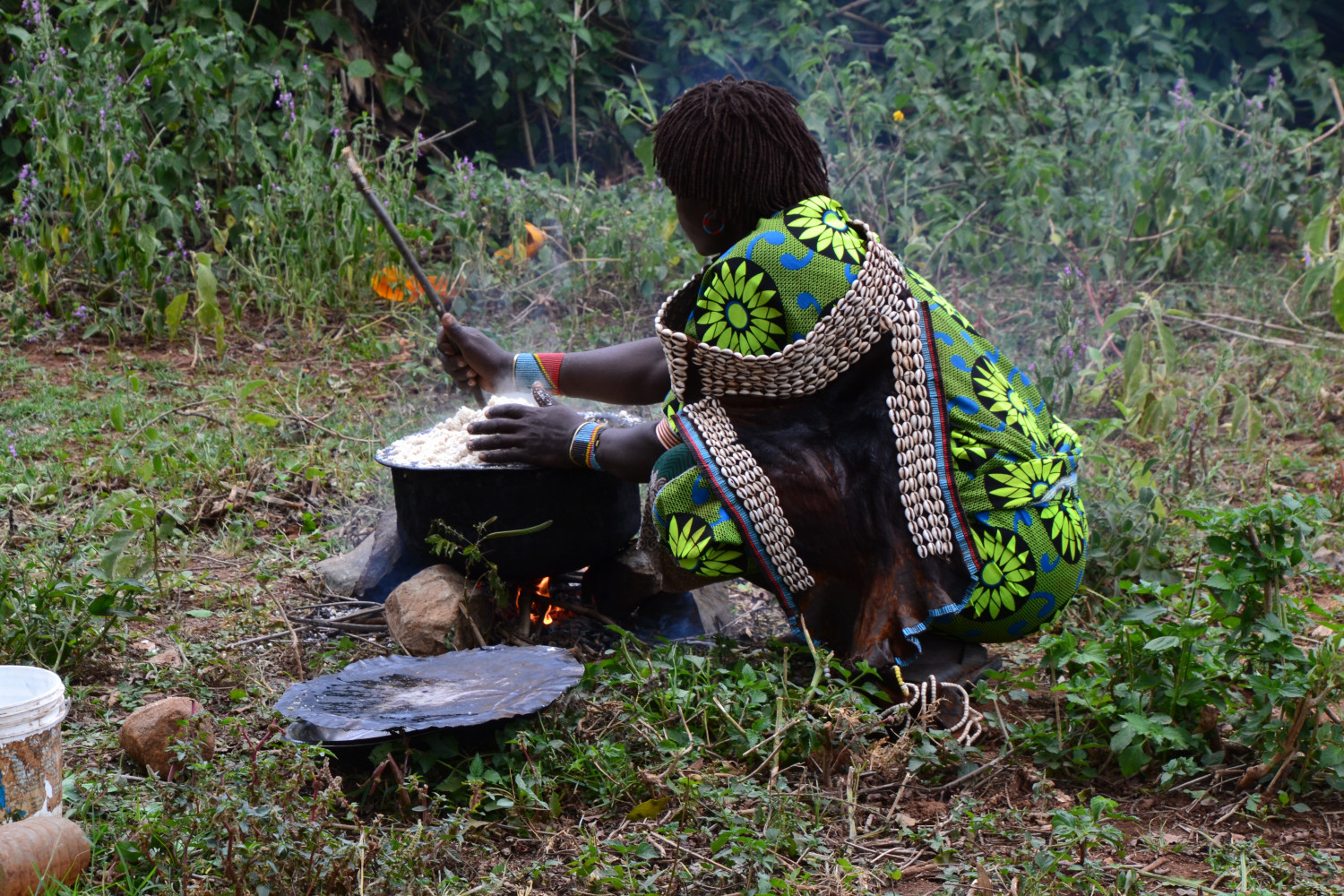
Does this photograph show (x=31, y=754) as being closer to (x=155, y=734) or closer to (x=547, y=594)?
(x=155, y=734)

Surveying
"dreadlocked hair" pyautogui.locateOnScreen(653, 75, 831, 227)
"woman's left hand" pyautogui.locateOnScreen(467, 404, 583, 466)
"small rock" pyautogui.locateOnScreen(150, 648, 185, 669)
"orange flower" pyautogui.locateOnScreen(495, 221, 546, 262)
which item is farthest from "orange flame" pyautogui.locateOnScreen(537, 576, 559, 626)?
"orange flower" pyautogui.locateOnScreen(495, 221, 546, 262)

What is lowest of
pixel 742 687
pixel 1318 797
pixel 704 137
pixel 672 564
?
pixel 1318 797

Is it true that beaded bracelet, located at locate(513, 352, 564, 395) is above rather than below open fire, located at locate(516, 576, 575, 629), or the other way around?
above

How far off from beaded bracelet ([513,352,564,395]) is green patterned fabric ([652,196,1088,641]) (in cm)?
63

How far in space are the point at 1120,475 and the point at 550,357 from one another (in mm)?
2016

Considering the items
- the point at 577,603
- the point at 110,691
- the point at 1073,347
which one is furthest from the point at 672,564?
the point at 1073,347

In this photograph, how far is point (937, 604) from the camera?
2.40 metres

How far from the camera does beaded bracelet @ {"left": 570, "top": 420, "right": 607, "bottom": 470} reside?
2613 mm

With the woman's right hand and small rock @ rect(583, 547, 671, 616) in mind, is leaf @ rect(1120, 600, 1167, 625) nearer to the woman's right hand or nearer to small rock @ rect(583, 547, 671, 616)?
small rock @ rect(583, 547, 671, 616)

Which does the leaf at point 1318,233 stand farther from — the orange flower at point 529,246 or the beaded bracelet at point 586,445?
the orange flower at point 529,246

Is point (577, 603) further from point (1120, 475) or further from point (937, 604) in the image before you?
point (1120, 475)

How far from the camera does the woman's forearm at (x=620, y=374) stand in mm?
2994

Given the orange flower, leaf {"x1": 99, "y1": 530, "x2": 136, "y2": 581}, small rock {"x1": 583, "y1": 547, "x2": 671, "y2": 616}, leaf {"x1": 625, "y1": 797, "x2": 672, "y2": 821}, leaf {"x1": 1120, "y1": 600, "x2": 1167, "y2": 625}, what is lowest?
leaf {"x1": 625, "y1": 797, "x2": 672, "y2": 821}

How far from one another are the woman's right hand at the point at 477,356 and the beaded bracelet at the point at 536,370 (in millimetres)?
19
